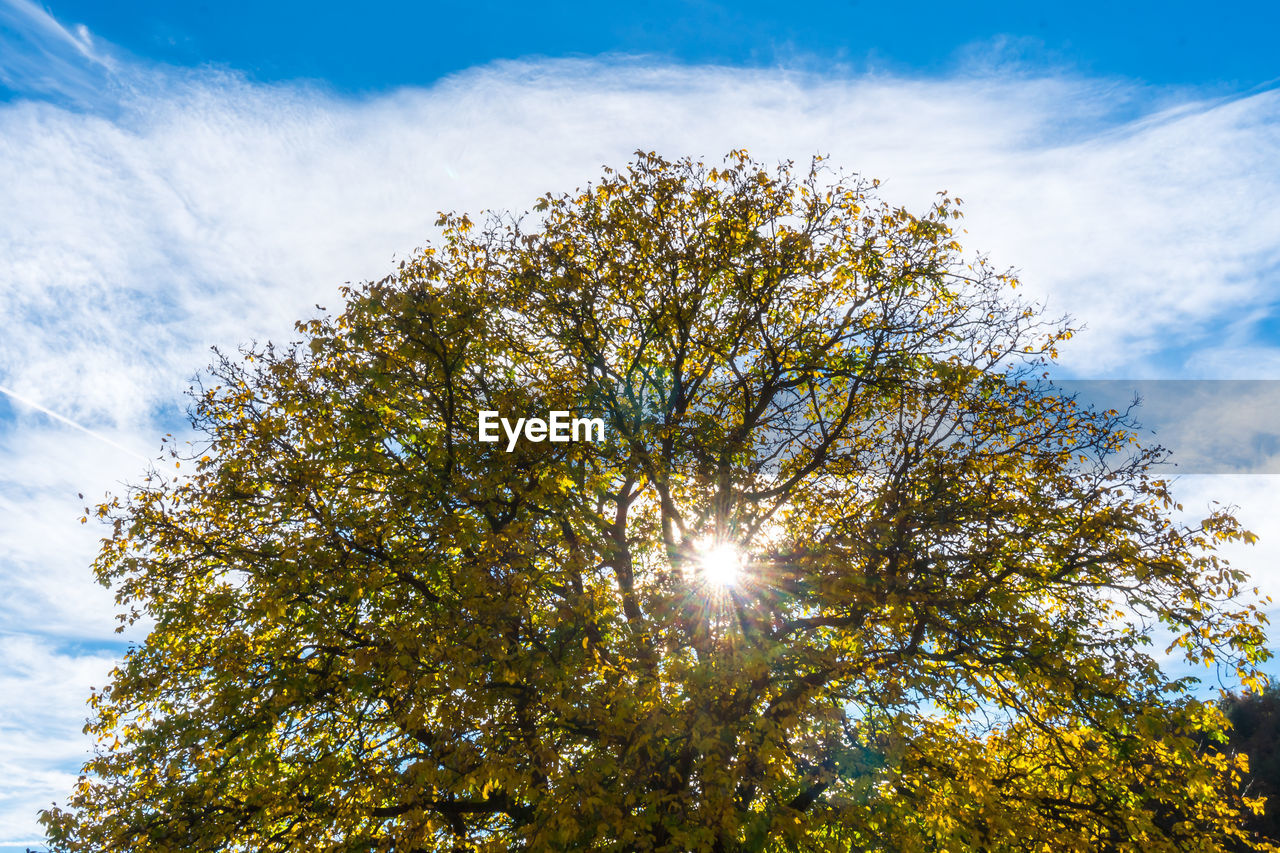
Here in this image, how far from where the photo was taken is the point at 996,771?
11.4 m

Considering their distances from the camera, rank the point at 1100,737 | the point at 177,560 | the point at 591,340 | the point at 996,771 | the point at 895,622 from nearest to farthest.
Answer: the point at 895,622, the point at 1100,737, the point at 996,771, the point at 177,560, the point at 591,340

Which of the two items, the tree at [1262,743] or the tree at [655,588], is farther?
the tree at [1262,743]

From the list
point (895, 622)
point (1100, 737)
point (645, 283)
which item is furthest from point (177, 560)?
point (1100, 737)

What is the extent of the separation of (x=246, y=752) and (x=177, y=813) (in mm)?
1118

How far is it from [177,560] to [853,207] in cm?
1451

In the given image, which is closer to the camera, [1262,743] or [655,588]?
[655,588]

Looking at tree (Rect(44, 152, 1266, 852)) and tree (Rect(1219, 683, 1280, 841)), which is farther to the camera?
tree (Rect(1219, 683, 1280, 841))

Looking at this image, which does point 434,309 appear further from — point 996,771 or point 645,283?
point 996,771

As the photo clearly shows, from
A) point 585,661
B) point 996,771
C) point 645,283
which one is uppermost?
point 645,283

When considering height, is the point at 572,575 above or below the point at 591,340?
below

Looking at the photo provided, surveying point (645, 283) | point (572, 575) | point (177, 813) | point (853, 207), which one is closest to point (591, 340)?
point (645, 283)

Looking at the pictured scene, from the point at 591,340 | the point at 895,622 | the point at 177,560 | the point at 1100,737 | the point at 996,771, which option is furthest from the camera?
the point at 591,340

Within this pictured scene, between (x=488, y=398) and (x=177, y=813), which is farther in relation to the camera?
(x=488, y=398)

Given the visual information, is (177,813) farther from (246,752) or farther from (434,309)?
(434,309)
